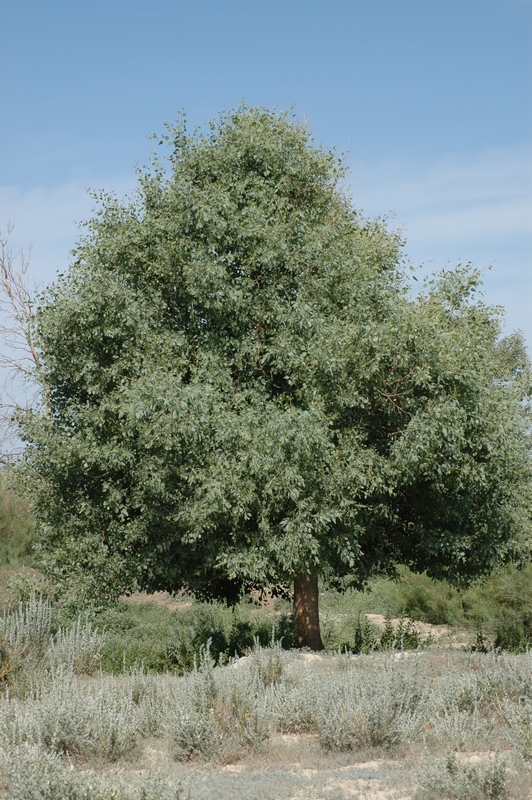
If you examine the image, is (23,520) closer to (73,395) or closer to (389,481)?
(73,395)

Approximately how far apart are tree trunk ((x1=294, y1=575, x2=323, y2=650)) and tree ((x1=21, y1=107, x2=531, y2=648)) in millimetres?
40

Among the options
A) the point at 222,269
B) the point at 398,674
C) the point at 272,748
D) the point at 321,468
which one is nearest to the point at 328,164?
the point at 222,269

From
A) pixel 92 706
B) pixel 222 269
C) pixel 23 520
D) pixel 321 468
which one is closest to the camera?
pixel 92 706

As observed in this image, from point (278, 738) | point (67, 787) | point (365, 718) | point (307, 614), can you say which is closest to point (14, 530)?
point (307, 614)

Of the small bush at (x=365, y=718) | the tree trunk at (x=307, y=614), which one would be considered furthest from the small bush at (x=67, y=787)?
the tree trunk at (x=307, y=614)

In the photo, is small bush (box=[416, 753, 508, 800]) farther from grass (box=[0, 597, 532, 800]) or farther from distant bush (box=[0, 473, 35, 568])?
distant bush (box=[0, 473, 35, 568])

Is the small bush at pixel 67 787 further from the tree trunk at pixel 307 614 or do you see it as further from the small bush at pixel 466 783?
the tree trunk at pixel 307 614

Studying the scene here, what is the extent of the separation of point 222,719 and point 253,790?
165 centimetres

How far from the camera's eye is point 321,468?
1205 cm

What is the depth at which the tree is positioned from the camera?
1196 cm

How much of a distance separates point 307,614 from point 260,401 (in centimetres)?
471

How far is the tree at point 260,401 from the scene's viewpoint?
39.2ft

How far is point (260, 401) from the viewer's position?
41.7ft

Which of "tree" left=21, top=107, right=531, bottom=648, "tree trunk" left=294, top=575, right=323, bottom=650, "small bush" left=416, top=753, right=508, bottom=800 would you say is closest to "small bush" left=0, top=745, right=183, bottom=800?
"small bush" left=416, top=753, right=508, bottom=800
